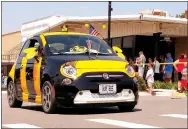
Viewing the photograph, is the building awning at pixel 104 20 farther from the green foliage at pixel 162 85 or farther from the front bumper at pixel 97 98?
the front bumper at pixel 97 98

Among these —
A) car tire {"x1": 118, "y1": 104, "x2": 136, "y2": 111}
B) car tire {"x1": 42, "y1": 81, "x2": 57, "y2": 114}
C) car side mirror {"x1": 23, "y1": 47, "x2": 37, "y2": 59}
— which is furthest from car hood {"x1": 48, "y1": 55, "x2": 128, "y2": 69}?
car tire {"x1": 118, "y1": 104, "x2": 136, "y2": 111}

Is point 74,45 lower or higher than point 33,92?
higher

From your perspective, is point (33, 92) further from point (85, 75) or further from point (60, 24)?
point (60, 24)

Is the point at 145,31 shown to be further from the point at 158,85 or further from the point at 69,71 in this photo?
the point at 69,71

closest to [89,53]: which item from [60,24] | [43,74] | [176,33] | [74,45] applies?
[74,45]

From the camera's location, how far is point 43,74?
9602 millimetres

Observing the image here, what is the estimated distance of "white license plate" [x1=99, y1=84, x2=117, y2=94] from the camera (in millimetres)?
9148

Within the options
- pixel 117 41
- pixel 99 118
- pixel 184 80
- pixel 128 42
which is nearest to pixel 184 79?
pixel 184 80

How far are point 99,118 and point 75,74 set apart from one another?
107cm

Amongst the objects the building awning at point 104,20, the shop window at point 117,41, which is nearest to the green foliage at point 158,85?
the building awning at point 104,20

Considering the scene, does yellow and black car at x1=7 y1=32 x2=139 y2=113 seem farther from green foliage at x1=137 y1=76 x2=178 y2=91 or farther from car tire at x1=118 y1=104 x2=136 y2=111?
green foliage at x1=137 y1=76 x2=178 y2=91

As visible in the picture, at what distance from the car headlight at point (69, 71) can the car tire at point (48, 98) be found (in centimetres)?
39

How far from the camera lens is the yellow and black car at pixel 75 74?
9102 mm

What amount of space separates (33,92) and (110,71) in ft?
6.34
